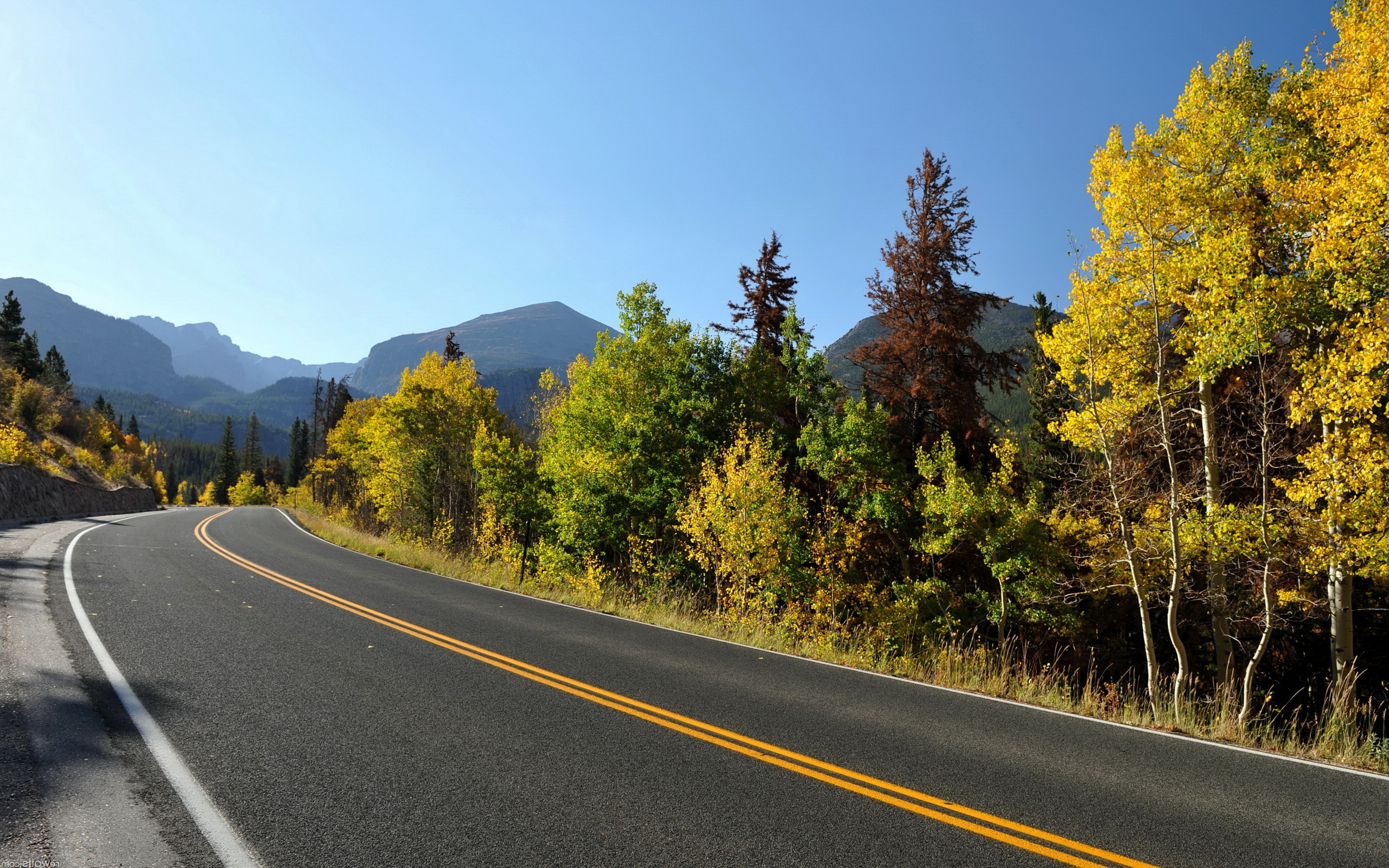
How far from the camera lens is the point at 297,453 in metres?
91.9

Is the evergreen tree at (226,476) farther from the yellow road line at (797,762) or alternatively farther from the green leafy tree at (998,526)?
the yellow road line at (797,762)

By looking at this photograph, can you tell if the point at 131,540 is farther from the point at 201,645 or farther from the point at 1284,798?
the point at 1284,798

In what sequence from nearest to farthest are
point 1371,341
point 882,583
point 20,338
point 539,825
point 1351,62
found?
point 539,825, point 1371,341, point 1351,62, point 882,583, point 20,338

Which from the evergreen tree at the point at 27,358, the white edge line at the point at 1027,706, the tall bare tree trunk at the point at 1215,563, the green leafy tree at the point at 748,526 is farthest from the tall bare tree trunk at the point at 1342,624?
the evergreen tree at the point at 27,358

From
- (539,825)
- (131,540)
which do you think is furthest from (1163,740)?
(131,540)

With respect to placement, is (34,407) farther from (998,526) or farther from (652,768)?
(998,526)

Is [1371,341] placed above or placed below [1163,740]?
above

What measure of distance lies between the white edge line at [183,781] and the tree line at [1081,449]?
28.0 ft

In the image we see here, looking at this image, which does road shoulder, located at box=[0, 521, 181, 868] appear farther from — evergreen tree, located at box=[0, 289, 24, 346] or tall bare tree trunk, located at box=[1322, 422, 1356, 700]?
evergreen tree, located at box=[0, 289, 24, 346]

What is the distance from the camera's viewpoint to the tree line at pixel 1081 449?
9852 mm

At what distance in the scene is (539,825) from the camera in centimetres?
364

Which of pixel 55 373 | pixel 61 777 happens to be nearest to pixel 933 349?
pixel 61 777

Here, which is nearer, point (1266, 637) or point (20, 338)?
point (1266, 637)

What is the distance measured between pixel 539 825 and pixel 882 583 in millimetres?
18990
